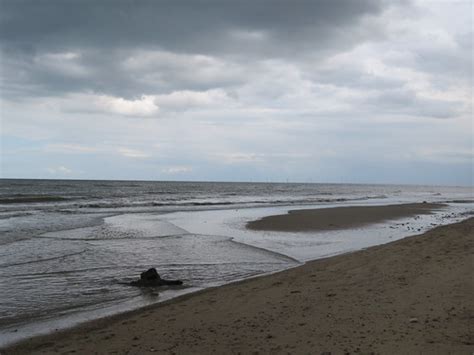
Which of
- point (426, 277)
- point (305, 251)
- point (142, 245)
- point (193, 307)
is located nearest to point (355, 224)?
point (305, 251)

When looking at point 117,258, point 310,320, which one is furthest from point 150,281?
point 310,320

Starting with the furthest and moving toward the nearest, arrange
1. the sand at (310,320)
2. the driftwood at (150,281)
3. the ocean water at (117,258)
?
the driftwood at (150,281) → the ocean water at (117,258) → the sand at (310,320)

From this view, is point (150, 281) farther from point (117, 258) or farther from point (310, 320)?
point (310, 320)

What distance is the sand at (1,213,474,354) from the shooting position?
4906 mm

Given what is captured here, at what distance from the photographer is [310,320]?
5.77 meters

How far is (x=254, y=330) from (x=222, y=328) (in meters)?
0.52

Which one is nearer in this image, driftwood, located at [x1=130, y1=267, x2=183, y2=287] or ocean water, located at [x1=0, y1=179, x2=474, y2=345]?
ocean water, located at [x1=0, y1=179, x2=474, y2=345]

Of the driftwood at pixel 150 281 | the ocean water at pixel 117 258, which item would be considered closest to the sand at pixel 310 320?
the ocean water at pixel 117 258

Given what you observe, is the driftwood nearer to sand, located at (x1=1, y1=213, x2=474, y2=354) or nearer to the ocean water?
the ocean water

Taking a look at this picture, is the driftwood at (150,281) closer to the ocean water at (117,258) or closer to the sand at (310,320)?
the ocean water at (117,258)

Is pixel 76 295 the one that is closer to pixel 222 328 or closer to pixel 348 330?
pixel 222 328

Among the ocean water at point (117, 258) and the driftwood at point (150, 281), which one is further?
the driftwood at point (150, 281)

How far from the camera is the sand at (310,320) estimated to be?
4906 mm

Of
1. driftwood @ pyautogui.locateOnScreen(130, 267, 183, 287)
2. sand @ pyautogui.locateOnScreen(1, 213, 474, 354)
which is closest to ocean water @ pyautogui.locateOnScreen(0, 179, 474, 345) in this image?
driftwood @ pyautogui.locateOnScreen(130, 267, 183, 287)
